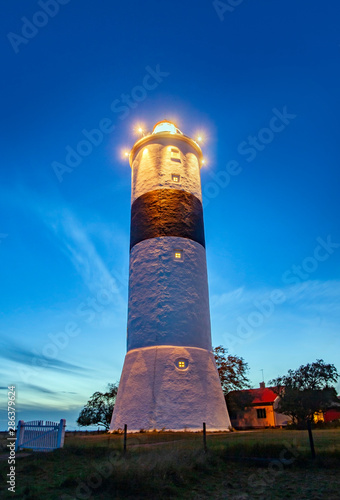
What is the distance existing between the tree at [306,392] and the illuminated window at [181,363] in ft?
38.5

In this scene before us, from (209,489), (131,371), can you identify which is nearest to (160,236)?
(131,371)

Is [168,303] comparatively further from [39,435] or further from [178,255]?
[39,435]

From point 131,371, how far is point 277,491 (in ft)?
29.9

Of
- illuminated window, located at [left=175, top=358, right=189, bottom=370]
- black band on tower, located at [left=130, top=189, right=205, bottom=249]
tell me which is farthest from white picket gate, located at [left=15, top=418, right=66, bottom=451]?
black band on tower, located at [left=130, top=189, right=205, bottom=249]

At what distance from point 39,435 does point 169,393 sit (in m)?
5.10

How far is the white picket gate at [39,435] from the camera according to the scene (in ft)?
33.7

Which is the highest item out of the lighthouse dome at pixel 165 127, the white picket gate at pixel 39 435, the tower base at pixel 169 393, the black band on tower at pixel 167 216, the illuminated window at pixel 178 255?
the lighthouse dome at pixel 165 127

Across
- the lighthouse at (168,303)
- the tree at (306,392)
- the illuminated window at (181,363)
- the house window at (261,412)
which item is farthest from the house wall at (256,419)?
the illuminated window at (181,363)

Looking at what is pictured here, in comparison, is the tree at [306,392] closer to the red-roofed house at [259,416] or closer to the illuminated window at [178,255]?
the red-roofed house at [259,416]

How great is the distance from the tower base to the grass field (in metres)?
3.54

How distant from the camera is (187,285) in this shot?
1642 centimetres

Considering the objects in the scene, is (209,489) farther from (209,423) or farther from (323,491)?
(209,423)

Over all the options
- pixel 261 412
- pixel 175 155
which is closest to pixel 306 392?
pixel 261 412

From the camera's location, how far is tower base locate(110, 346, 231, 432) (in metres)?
13.5
